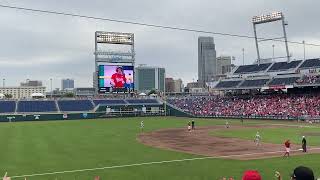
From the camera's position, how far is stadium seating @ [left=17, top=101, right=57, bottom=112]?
9362 centimetres

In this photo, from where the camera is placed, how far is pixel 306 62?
294 feet

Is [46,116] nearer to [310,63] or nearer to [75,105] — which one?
[75,105]

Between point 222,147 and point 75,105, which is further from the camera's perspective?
point 75,105

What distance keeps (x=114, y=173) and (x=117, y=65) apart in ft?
227

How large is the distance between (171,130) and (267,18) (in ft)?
173

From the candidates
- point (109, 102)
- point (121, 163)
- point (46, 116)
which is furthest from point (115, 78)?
point (121, 163)

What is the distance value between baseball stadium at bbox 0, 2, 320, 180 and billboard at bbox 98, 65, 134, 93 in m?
0.22

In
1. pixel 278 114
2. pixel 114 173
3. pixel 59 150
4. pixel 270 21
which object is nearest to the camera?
pixel 114 173

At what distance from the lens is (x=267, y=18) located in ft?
323

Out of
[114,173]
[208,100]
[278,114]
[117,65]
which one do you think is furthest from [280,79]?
[114,173]

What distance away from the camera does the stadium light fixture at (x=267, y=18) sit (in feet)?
315

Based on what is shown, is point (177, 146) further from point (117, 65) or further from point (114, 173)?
point (117, 65)

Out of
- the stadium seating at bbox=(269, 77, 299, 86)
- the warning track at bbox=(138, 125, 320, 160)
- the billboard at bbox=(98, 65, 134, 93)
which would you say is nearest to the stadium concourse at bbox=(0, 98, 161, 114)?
the billboard at bbox=(98, 65, 134, 93)

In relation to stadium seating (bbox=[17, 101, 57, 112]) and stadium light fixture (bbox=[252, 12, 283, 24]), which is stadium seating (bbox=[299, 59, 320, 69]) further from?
stadium seating (bbox=[17, 101, 57, 112])
